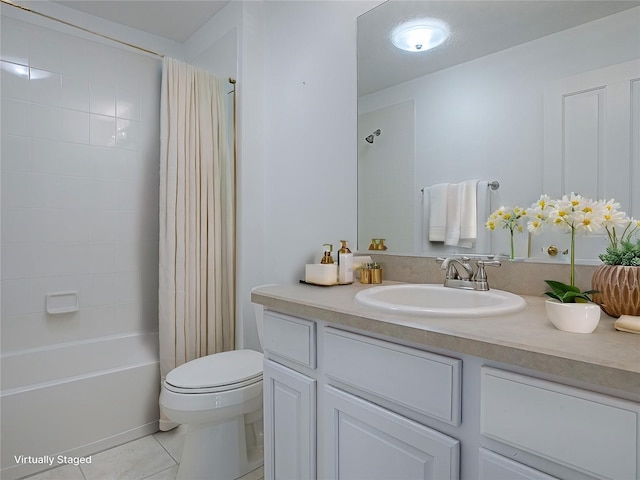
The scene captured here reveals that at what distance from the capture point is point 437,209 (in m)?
1.45

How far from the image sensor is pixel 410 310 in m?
0.91

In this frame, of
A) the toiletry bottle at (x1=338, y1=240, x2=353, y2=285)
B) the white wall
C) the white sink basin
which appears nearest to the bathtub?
the white wall

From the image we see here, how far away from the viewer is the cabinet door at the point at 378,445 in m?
0.82

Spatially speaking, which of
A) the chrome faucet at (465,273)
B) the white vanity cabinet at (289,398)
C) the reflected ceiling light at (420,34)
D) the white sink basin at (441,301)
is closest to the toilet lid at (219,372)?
the white vanity cabinet at (289,398)

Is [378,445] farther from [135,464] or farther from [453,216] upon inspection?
[135,464]

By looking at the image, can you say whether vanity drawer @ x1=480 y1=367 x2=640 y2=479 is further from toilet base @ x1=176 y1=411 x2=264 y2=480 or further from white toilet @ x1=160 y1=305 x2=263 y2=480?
toilet base @ x1=176 y1=411 x2=264 y2=480

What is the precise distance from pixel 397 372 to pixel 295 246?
120 centimetres

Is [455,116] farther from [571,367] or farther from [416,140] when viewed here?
[571,367]

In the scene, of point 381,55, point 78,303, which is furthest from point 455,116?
point 78,303

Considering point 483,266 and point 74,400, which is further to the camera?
point 74,400

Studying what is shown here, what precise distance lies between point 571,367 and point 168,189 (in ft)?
6.30

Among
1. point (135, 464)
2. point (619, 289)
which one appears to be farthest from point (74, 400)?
point (619, 289)

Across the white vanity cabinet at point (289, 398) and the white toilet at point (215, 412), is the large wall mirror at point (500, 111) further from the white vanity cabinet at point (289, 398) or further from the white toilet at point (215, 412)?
the white toilet at point (215, 412)

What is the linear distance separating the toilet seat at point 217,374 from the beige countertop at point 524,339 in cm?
64
